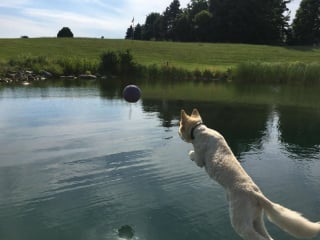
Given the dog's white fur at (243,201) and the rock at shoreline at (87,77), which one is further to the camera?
the rock at shoreline at (87,77)

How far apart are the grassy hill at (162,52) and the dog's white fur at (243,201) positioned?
166 ft

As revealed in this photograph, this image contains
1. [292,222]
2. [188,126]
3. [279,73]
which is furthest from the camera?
[279,73]

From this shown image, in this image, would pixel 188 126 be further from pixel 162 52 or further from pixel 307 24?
pixel 307 24

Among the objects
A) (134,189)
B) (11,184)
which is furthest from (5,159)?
(134,189)

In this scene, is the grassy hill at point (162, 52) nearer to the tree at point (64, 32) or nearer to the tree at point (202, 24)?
the tree at point (202, 24)

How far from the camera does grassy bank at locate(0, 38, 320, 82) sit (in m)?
53.8

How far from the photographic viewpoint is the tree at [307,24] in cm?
10250

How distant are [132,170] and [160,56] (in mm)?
54900

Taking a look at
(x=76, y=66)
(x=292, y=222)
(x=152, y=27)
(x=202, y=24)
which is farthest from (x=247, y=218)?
(x=152, y=27)

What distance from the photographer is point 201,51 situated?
7281 cm

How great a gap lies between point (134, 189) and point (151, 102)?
19197mm

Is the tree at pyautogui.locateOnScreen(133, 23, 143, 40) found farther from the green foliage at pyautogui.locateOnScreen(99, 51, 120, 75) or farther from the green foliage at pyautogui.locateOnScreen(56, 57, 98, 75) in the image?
the green foliage at pyautogui.locateOnScreen(99, 51, 120, 75)

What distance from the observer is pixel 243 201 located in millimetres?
6652

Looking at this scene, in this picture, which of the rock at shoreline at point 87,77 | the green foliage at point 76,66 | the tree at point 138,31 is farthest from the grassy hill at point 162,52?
the tree at point 138,31
